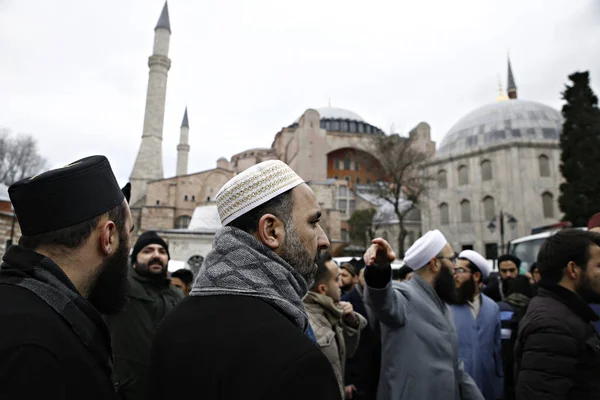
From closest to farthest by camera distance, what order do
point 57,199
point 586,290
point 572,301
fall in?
1. point 57,199
2. point 572,301
3. point 586,290

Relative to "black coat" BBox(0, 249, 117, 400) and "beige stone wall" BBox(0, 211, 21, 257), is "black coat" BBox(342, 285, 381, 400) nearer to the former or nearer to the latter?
"black coat" BBox(0, 249, 117, 400)

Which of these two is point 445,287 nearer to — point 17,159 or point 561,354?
point 561,354

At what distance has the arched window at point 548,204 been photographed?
29.0 metres

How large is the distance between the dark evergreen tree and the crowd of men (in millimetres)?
22067

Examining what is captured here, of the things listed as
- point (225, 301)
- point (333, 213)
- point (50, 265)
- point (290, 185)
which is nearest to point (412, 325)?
point (290, 185)

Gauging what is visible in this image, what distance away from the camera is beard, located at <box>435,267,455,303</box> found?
3061mm

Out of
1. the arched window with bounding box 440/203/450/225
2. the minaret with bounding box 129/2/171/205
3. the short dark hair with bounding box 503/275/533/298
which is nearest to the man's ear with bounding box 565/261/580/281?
the short dark hair with bounding box 503/275/533/298

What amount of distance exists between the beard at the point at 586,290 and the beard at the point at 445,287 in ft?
2.68

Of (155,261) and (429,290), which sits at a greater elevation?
(155,261)

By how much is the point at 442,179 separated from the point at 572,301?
32.2m

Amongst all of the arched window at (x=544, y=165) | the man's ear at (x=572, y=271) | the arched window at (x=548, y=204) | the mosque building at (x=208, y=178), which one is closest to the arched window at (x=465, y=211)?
the mosque building at (x=208, y=178)

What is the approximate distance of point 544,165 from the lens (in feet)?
97.8

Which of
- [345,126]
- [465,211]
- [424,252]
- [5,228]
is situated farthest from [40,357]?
[345,126]

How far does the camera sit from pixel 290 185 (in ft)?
5.00
